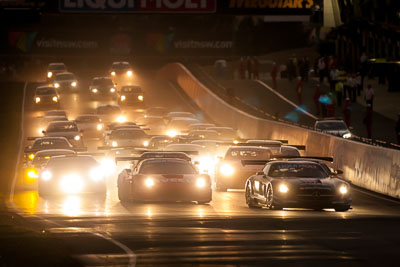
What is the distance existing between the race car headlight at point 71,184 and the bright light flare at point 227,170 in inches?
148

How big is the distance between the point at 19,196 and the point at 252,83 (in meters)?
50.1

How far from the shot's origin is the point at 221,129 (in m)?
45.2

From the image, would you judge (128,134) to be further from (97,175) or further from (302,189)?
(302,189)

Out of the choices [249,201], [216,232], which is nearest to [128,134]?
[249,201]

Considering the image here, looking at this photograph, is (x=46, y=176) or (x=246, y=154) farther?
(x=246, y=154)

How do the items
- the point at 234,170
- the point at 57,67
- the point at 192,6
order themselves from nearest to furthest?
the point at 234,170 → the point at 192,6 → the point at 57,67

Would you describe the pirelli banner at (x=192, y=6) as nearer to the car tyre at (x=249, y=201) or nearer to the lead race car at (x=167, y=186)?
the lead race car at (x=167, y=186)

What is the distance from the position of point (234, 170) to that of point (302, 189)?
657cm

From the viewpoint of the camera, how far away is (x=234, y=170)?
95.1ft

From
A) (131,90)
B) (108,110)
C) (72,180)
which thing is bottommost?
(108,110)

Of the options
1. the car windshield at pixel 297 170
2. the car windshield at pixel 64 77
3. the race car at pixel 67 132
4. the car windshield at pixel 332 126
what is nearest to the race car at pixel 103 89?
the car windshield at pixel 64 77

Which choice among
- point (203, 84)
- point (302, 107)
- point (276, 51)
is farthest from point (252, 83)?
point (276, 51)

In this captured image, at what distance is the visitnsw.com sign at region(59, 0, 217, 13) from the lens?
56281 millimetres

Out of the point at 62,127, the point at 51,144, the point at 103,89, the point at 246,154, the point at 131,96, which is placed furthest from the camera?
the point at 103,89
